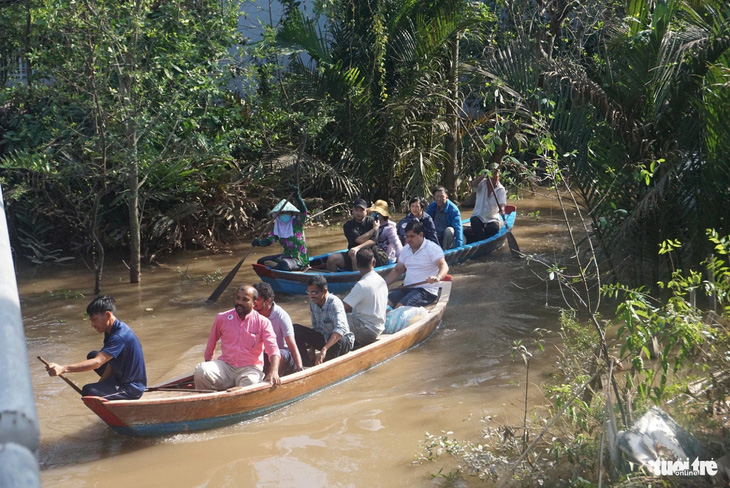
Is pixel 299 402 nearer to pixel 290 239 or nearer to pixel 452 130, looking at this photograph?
pixel 290 239

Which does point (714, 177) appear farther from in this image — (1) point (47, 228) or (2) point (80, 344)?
(1) point (47, 228)

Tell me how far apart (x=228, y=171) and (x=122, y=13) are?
166 inches

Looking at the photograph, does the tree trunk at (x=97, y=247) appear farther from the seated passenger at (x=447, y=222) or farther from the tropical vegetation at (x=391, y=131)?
the seated passenger at (x=447, y=222)

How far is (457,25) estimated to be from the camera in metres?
14.6

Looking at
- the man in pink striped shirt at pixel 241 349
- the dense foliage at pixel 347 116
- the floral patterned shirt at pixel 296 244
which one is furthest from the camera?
the floral patterned shirt at pixel 296 244

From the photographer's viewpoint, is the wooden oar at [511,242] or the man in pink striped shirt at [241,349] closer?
the man in pink striped shirt at [241,349]

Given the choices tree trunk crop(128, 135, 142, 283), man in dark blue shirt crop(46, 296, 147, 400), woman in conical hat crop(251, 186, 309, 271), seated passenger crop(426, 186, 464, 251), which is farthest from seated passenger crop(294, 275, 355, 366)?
seated passenger crop(426, 186, 464, 251)

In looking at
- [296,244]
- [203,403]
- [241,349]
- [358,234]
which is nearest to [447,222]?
[358,234]

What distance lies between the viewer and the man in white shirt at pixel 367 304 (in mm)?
7996

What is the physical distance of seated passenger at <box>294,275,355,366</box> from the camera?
759cm

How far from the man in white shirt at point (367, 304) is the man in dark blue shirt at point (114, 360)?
246cm

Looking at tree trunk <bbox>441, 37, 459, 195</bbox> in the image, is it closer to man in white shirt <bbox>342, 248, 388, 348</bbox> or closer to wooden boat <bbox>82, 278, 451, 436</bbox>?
man in white shirt <bbox>342, 248, 388, 348</bbox>

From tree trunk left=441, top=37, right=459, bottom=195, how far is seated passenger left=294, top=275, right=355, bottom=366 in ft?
27.5

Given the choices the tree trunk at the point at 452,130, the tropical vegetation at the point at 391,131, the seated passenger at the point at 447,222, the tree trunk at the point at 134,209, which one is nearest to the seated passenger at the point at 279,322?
the tropical vegetation at the point at 391,131
